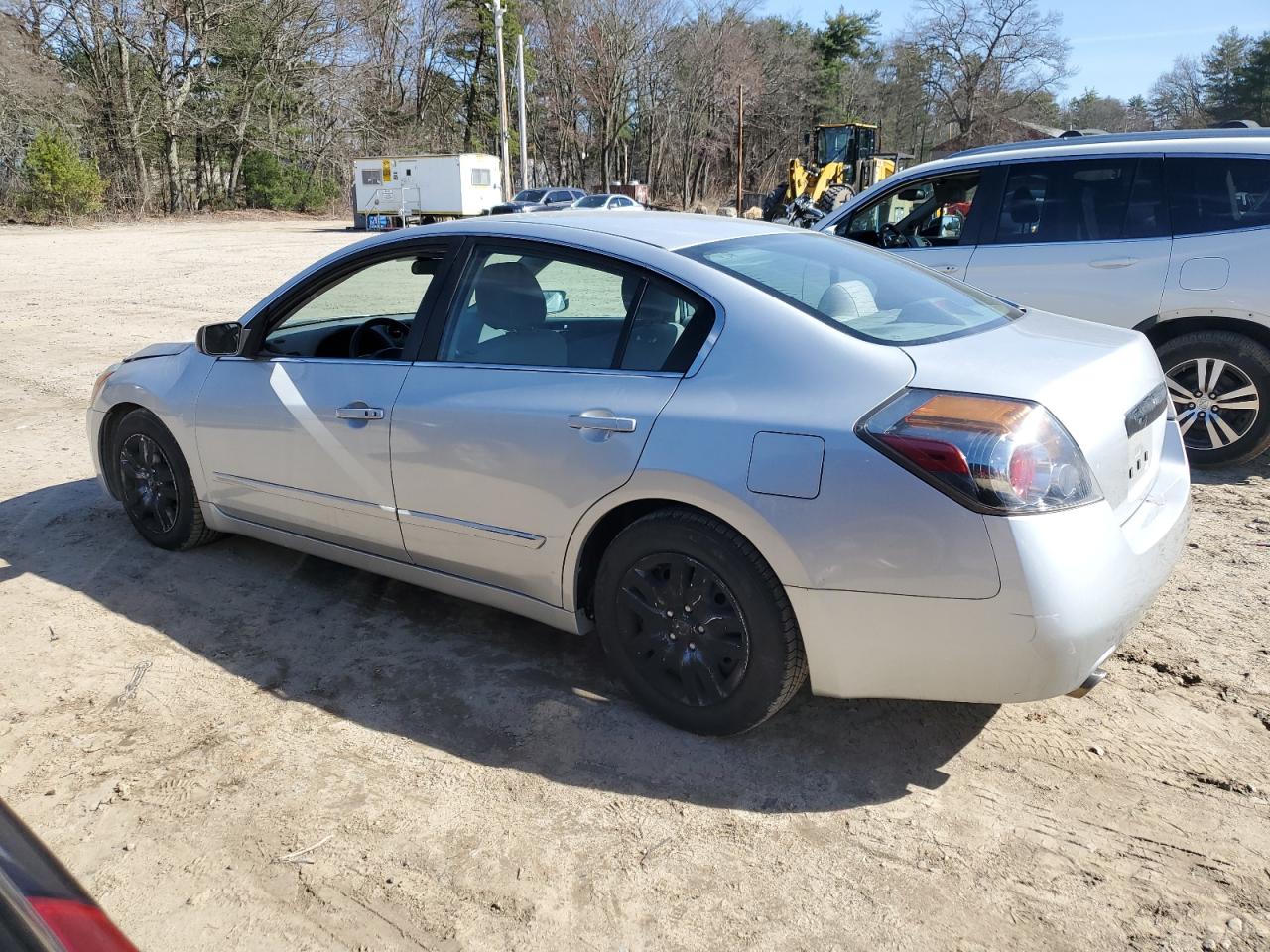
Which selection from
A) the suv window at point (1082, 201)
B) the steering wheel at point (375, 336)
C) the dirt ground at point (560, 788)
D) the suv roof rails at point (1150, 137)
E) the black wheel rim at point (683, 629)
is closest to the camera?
the dirt ground at point (560, 788)

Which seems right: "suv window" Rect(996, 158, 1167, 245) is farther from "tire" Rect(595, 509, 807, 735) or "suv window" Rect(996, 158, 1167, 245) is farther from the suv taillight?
"tire" Rect(595, 509, 807, 735)

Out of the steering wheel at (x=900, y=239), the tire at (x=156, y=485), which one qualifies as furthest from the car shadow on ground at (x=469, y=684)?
the steering wheel at (x=900, y=239)

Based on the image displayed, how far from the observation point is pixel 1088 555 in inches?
101

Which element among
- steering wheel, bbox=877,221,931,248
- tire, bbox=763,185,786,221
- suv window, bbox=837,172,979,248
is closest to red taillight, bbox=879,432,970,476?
suv window, bbox=837,172,979,248

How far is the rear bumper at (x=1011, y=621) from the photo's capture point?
2.49 metres

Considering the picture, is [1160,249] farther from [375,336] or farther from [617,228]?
[375,336]

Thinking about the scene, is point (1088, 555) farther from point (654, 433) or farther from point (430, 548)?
point (430, 548)

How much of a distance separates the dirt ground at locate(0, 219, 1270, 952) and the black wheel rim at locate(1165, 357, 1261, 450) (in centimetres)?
168

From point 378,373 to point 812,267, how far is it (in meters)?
1.64

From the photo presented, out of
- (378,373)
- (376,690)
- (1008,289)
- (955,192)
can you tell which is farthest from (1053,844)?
(955,192)

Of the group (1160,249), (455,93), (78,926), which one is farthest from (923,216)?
(455,93)

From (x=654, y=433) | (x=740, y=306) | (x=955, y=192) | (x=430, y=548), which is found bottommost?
(x=430, y=548)

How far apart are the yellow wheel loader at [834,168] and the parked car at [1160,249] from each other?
73.9 ft

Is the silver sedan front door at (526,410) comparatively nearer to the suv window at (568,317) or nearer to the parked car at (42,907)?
the suv window at (568,317)
